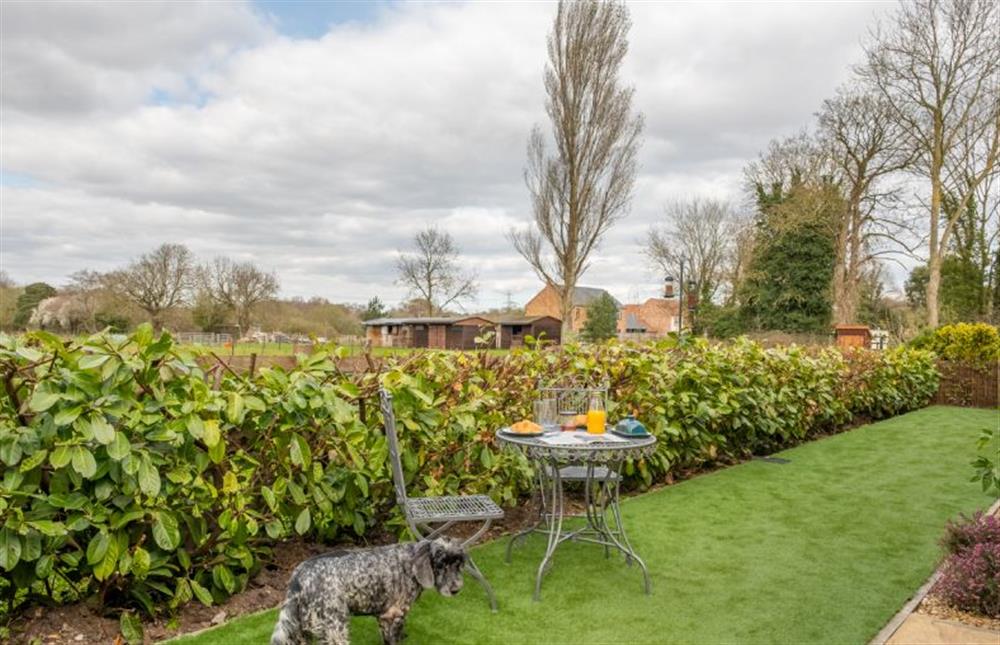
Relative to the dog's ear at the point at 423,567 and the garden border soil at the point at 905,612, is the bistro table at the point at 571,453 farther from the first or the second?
the garden border soil at the point at 905,612

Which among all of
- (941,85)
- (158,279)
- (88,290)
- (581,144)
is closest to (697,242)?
(581,144)

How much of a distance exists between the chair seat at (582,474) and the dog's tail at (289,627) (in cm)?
170

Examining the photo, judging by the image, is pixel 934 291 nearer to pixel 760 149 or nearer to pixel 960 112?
pixel 960 112

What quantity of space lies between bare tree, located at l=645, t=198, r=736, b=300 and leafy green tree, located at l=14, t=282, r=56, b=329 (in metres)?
27.0

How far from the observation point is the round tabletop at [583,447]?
2.90 meters

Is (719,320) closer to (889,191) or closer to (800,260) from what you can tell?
(800,260)

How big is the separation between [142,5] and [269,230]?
23783 mm

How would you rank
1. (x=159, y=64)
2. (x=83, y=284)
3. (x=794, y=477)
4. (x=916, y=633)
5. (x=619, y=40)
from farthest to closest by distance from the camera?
(x=83, y=284)
(x=619, y=40)
(x=159, y=64)
(x=794, y=477)
(x=916, y=633)

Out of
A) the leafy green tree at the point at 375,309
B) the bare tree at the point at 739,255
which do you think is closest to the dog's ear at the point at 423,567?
the bare tree at the point at 739,255

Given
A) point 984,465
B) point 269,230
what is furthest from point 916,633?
point 269,230

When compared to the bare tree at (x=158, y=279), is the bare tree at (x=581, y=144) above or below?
above

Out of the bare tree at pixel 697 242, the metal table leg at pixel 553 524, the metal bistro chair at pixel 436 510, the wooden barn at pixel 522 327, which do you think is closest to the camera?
the metal bistro chair at pixel 436 510

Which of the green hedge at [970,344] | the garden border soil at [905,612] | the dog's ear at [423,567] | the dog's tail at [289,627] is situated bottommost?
the garden border soil at [905,612]

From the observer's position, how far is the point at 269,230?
28875 millimetres
